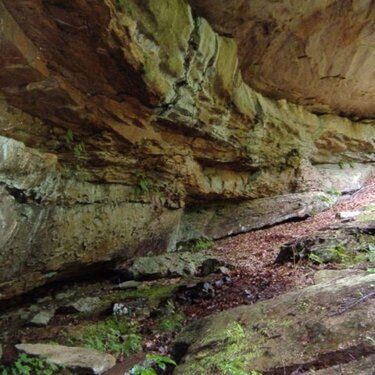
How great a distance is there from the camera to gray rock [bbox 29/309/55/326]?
620 cm

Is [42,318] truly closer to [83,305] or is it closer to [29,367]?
[83,305]

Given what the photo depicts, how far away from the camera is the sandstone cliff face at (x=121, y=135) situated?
5.12m

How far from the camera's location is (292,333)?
13.8ft

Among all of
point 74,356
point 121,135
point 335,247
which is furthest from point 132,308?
point 335,247

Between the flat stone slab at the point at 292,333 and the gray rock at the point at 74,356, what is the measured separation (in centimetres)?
93

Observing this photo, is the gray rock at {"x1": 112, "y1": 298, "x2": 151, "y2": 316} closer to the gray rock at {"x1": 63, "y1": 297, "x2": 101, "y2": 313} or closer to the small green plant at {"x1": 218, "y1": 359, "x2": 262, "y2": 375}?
the gray rock at {"x1": 63, "y1": 297, "x2": 101, "y2": 313}

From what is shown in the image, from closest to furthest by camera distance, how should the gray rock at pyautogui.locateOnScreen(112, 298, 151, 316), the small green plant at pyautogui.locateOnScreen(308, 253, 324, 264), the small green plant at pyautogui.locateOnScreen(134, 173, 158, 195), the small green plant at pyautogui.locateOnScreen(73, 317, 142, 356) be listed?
the small green plant at pyautogui.locateOnScreen(73, 317, 142, 356) < the gray rock at pyautogui.locateOnScreen(112, 298, 151, 316) < the small green plant at pyautogui.locateOnScreen(308, 253, 324, 264) < the small green plant at pyautogui.locateOnScreen(134, 173, 158, 195)

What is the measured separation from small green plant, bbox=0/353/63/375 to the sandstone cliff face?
1.92 m

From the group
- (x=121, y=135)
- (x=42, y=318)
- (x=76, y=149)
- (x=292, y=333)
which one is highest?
(x=121, y=135)

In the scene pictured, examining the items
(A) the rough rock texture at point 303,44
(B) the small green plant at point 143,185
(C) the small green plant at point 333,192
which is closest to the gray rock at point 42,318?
(B) the small green plant at point 143,185

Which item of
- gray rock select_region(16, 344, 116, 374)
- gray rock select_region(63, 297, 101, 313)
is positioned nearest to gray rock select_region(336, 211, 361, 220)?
gray rock select_region(63, 297, 101, 313)

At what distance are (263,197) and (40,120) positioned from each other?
7.78m

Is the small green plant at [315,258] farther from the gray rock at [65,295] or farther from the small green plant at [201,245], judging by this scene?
the gray rock at [65,295]

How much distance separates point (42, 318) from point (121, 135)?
3.34 m
